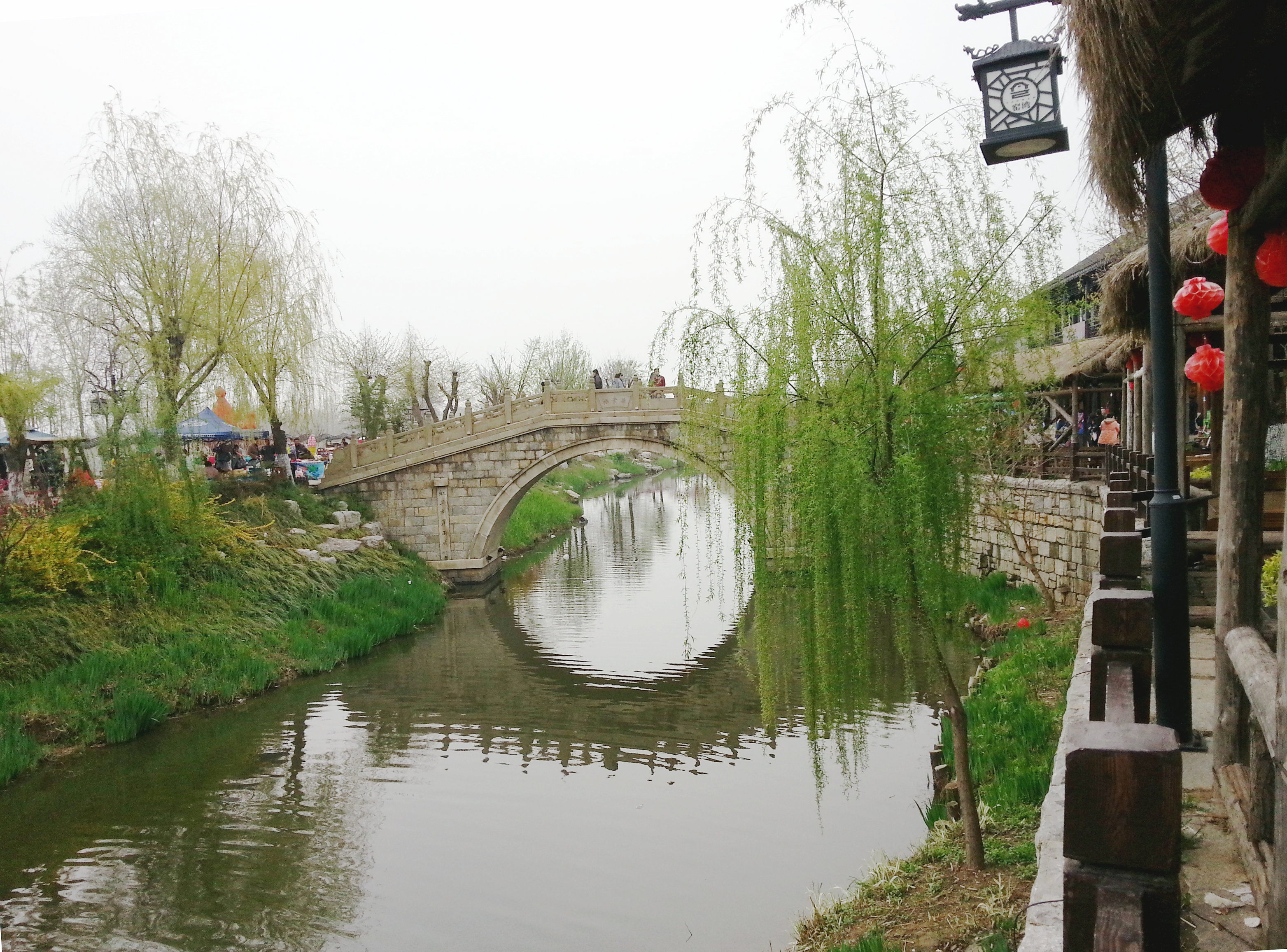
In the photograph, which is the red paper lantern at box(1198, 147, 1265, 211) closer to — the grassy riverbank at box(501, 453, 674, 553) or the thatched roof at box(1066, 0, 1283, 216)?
the thatched roof at box(1066, 0, 1283, 216)

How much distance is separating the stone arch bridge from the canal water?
5911mm

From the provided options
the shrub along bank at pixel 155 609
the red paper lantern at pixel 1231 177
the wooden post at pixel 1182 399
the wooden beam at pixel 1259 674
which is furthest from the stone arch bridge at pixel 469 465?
the wooden beam at pixel 1259 674

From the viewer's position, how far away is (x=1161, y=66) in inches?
103

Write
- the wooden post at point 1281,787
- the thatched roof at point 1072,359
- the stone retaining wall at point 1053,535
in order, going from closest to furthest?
the wooden post at point 1281,787, the thatched roof at point 1072,359, the stone retaining wall at point 1053,535

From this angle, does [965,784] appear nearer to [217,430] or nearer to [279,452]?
[279,452]

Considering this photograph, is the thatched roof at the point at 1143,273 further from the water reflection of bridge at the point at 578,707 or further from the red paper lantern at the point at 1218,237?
the water reflection of bridge at the point at 578,707

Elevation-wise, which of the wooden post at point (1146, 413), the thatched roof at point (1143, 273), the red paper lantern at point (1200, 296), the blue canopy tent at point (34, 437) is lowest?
the wooden post at point (1146, 413)

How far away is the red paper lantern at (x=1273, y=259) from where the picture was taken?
3072mm

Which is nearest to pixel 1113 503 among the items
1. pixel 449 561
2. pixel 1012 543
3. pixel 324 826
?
pixel 324 826

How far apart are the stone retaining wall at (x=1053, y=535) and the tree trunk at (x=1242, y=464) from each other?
583cm

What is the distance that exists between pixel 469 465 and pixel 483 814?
33.9ft

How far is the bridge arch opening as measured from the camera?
53.7 feet

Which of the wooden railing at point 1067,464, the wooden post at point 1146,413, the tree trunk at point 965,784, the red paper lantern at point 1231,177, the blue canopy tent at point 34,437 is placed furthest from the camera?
the blue canopy tent at point 34,437

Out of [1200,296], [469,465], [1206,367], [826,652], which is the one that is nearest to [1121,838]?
[826,652]
